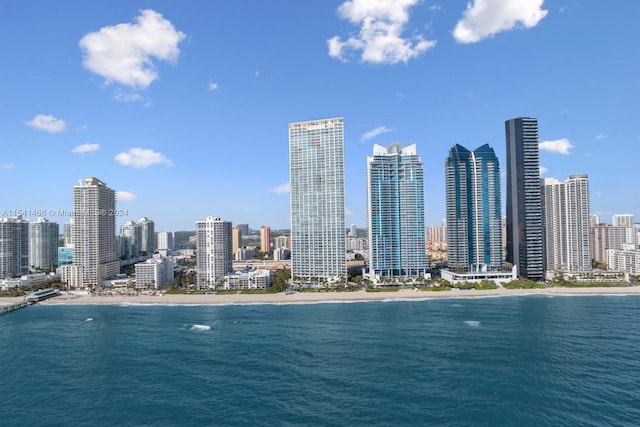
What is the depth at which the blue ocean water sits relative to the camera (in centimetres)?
3250

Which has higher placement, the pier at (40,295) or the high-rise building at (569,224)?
the high-rise building at (569,224)

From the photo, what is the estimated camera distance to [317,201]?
346ft

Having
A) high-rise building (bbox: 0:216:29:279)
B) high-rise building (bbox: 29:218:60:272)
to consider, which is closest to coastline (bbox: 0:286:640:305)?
high-rise building (bbox: 0:216:29:279)

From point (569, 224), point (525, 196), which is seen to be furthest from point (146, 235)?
point (569, 224)

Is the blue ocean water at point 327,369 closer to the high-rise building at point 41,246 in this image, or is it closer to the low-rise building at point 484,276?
the low-rise building at point 484,276

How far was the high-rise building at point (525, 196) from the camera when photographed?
107 meters

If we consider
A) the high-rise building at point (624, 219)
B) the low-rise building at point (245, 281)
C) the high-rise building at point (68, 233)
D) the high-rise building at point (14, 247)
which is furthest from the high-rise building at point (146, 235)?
the high-rise building at point (624, 219)

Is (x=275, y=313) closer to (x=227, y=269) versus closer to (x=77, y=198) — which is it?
(x=227, y=269)

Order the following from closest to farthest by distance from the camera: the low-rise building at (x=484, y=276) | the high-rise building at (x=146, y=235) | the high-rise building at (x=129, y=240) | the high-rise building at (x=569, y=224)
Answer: the low-rise building at (x=484, y=276) < the high-rise building at (x=569, y=224) < the high-rise building at (x=129, y=240) < the high-rise building at (x=146, y=235)

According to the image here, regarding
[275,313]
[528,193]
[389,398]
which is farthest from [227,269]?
[528,193]

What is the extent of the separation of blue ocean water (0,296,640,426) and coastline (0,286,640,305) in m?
16.2

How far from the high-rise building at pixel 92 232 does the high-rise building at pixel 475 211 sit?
106 metres

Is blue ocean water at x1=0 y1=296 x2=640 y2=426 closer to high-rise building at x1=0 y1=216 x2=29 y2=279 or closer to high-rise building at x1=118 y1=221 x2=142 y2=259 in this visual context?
high-rise building at x1=0 y1=216 x2=29 y2=279

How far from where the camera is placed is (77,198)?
111375 mm
